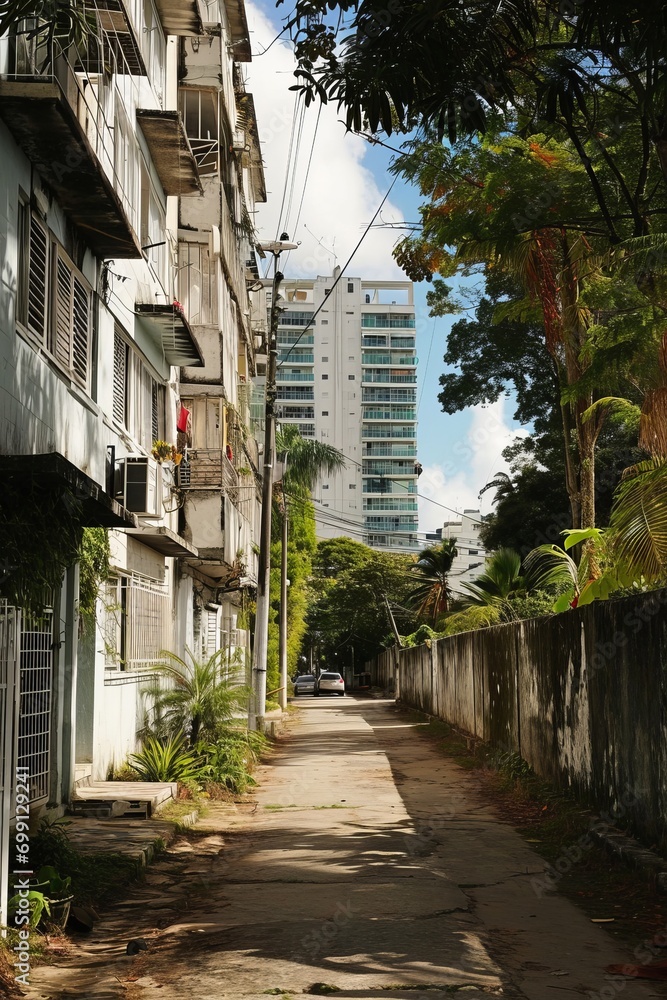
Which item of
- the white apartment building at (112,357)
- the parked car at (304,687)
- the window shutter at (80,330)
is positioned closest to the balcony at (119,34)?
the white apartment building at (112,357)

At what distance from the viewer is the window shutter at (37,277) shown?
9.86 metres

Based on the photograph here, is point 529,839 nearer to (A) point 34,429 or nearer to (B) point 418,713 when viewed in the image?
(A) point 34,429

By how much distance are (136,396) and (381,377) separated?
94.2 m

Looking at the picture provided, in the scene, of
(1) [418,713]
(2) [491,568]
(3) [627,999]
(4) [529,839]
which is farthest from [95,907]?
(1) [418,713]

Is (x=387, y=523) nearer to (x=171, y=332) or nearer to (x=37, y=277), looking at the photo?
(x=171, y=332)

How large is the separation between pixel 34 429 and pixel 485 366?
29.7 m

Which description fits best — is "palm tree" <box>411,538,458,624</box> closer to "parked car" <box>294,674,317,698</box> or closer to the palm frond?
"parked car" <box>294,674,317,698</box>

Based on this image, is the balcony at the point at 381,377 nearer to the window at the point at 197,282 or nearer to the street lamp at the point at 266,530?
the street lamp at the point at 266,530

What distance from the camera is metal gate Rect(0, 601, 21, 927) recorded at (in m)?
6.07

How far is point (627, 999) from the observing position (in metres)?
5.47

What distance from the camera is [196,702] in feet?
48.4

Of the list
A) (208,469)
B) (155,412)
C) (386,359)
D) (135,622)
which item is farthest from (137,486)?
(386,359)

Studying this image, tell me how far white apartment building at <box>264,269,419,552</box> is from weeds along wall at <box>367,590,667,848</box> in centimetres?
8635

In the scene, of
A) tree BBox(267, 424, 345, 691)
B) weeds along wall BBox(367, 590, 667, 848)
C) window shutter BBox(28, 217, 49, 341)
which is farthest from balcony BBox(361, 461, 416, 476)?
window shutter BBox(28, 217, 49, 341)
